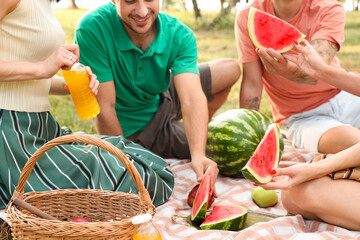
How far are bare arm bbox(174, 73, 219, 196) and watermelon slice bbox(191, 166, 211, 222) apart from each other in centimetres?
18

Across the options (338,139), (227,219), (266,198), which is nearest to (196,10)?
(338,139)

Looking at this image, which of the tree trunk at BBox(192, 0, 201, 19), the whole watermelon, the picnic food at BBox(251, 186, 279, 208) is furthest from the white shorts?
the tree trunk at BBox(192, 0, 201, 19)

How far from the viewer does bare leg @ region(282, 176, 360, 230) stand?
243cm

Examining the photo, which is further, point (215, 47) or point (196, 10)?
point (196, 10)

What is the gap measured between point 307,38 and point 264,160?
1.58 meters

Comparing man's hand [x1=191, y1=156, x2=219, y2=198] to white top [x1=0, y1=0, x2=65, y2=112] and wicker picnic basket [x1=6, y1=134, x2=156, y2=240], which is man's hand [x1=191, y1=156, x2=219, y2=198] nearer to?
wicker picnic basket [x1=6, y1=134, x2=156, y2=240]

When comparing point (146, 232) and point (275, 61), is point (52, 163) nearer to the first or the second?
point (146, 232)

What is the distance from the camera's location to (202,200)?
2.63 metres

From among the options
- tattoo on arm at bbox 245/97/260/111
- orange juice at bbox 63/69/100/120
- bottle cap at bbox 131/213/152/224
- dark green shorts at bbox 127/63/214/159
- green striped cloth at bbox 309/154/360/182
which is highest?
orange juice at bbox 63/69/100/120

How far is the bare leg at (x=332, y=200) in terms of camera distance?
243 centimetres

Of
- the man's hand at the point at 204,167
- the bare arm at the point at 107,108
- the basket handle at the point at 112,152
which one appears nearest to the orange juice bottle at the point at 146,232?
the basket handle at the point at 112,152

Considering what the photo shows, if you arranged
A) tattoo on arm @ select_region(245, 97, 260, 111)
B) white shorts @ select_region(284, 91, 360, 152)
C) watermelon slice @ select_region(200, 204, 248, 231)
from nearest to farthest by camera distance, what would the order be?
watermelon slice @ select_region(200, 204, 248, 231)
white shorts @ select_region(284, 91, 360, 152)
tattoo on arm @ select_region(245, 97, 260, 111)

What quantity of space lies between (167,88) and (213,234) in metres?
1.64

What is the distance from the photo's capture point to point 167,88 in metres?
3.79
